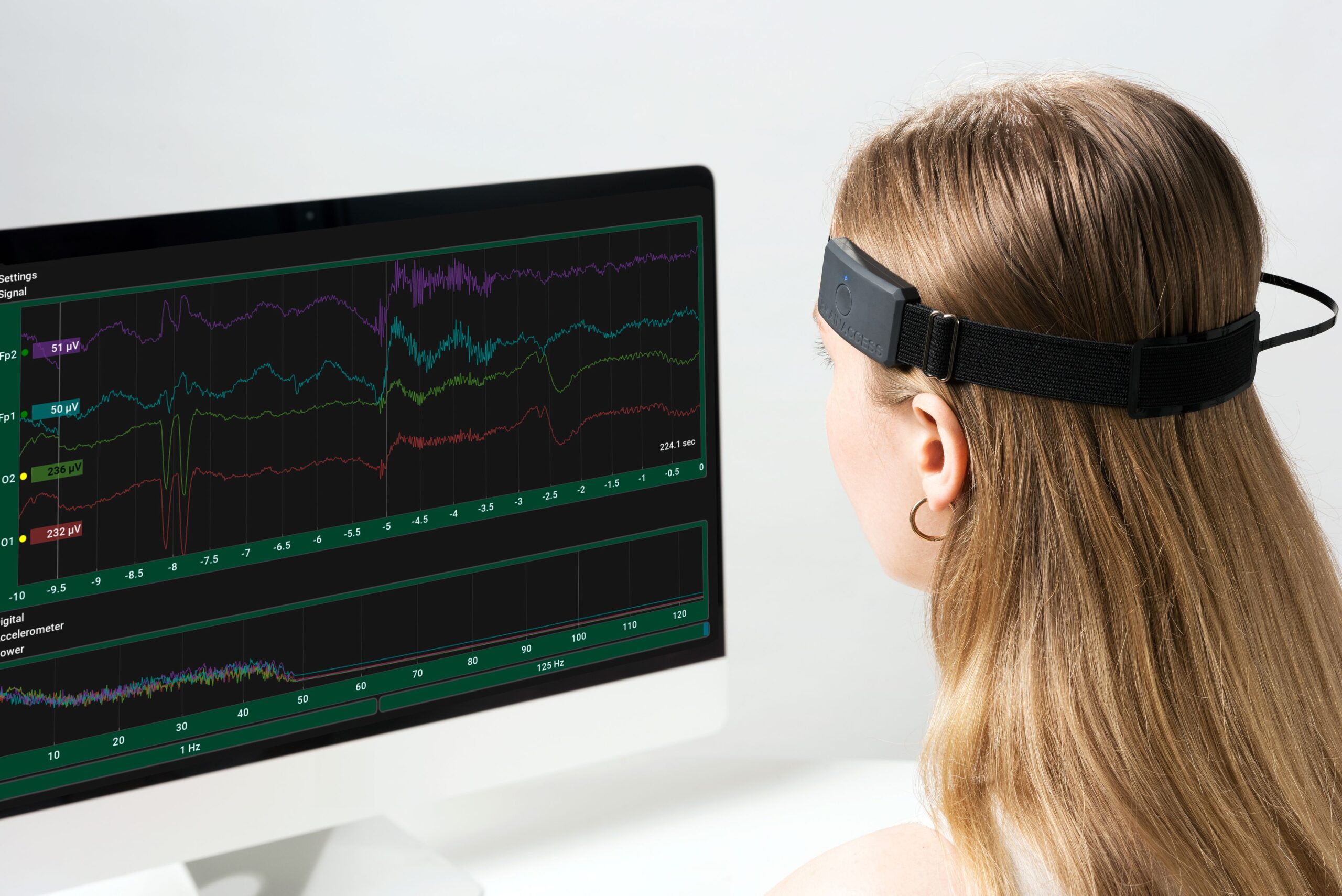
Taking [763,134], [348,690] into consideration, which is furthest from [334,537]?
[763,134]

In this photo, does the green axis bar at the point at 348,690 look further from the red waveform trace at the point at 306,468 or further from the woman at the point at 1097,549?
the woman at the point at 1097,549

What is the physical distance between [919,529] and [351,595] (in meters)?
0.51

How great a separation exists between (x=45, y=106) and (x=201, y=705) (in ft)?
3.29

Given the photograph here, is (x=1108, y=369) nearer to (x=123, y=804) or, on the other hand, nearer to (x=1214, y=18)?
(x=123, y=804)

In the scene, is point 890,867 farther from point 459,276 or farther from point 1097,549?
point 459,276

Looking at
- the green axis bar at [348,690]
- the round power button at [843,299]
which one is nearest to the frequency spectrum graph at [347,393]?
the green axis bar at [348,690]

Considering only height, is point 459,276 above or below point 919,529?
above

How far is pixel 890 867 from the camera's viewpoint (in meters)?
0.88

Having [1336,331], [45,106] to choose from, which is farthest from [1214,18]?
[45,106]

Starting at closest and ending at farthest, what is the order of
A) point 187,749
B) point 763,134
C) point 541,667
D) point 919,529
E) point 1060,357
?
point 1060,357 → point 919,529 → point 187,749 → point 541,667 → point 763,134

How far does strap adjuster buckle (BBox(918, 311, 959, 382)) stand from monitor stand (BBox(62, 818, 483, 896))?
0.75 meters

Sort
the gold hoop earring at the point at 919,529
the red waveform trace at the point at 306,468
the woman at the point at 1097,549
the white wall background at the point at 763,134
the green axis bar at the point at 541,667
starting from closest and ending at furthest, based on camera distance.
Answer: the woman at the point at 1097,549 → the gold hoop earring at the point at 919,529 → the red waveform trace at the point at 306,468 → the green axis bar at the point at 541,667 → the white wall background at the point at 763,134

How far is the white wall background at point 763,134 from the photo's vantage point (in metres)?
1.92

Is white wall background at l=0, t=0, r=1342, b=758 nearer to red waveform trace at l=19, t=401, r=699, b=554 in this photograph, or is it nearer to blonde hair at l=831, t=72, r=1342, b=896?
red waveform trace at l=19, t=401, r=699, b=554
